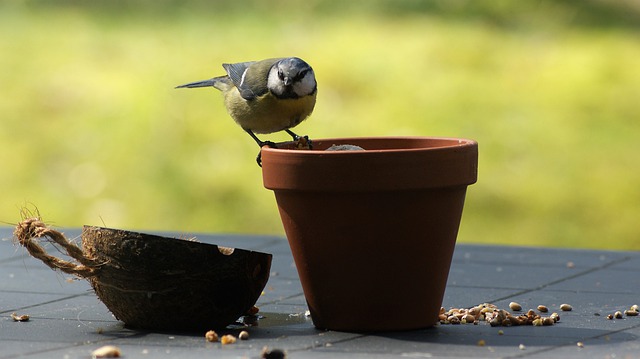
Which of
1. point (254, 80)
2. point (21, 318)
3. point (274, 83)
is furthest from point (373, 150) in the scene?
point (21, 318)

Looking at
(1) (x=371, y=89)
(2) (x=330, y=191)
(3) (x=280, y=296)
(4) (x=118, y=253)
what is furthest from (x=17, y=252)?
(1) (x=371, y=89)

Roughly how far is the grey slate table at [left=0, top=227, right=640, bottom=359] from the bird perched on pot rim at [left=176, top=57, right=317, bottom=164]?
0.94 meters

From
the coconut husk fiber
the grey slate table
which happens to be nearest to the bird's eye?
the coconut husk fiber

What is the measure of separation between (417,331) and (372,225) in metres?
0.55

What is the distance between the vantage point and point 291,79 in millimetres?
6266

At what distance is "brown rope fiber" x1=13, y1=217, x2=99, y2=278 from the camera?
223 inches

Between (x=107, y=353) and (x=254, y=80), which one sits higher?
(x=254, y=80)

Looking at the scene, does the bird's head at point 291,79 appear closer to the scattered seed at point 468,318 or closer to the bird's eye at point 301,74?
the bird's eye at point 301,74

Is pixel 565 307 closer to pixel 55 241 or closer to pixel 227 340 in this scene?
pixel 227 340

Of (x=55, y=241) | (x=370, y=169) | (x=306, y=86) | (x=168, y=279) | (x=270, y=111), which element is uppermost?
(x=306, y=86)

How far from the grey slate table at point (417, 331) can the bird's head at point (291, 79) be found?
1.08m

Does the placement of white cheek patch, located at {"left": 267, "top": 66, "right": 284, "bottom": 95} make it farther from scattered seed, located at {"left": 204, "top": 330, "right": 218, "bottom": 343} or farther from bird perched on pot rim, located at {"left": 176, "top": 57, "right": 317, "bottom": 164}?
scattered seed, located at {"left": 204, "top": 330, "right": 218, "bottom": 343}

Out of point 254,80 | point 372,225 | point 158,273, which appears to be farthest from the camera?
point 254,80

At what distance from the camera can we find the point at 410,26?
46.2ft
